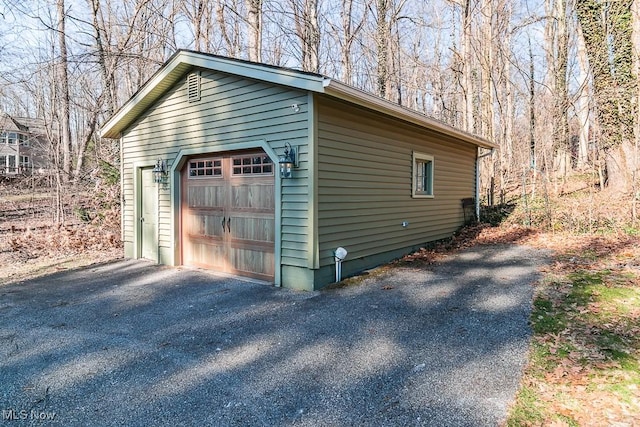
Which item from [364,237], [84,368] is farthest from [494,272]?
[84,368]

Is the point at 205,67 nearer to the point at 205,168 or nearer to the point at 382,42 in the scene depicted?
the point at 205,168

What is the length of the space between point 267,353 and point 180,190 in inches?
196

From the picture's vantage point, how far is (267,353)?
3734 mm

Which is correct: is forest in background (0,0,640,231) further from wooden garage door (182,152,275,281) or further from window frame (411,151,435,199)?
wooden garage door (182,152,275,281)

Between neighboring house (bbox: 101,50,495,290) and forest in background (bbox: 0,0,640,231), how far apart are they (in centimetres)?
348

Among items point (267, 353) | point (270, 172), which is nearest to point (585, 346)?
point (267, 353)

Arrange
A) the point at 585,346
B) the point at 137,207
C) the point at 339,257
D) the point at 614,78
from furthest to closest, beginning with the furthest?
the point at 614,78
the point at 137,207
the point at 339,257
the point at 585,346

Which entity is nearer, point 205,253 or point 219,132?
point 219,132

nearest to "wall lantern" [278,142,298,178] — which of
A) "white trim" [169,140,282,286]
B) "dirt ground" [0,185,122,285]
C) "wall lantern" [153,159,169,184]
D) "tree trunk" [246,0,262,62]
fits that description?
"white trim" [169,140,282,286]

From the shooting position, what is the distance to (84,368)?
3.47 metres

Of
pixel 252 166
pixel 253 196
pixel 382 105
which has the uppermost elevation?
pixel 382 105

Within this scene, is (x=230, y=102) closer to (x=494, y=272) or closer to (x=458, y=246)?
(x=494, y=272)

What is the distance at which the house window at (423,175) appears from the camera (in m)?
8.56

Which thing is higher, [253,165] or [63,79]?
[63,79]
